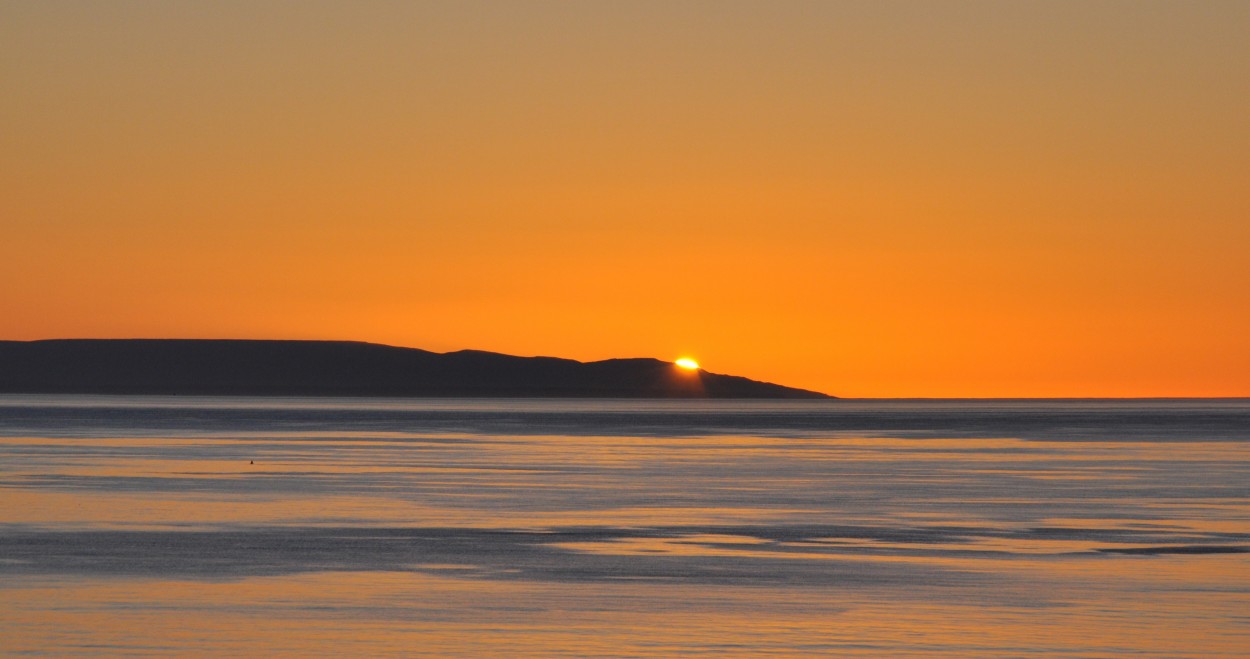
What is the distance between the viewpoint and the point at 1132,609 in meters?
19.8

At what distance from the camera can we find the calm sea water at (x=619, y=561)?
58.7 ft

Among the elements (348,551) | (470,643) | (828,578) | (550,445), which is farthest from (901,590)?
(550,445)

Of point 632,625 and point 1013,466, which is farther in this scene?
point 1013,466

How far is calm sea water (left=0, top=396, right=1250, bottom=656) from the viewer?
1789 centimetres

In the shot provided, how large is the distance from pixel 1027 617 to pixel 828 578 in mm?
3770

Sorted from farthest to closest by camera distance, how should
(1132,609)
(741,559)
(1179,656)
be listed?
(741,559), (1132,609), (1179,656)

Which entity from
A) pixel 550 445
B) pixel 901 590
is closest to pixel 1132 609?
pixel 901 590

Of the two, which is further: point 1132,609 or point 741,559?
point 741,559

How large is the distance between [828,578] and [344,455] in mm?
39144

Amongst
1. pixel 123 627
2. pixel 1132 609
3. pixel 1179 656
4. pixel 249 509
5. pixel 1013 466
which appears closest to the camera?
pixel 1179 656

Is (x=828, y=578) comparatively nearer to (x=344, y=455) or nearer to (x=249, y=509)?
(x=249, y=509)

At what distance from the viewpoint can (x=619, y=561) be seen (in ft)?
79.3

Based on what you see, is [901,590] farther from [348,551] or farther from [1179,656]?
[348,551]

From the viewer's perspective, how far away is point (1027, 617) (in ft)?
63.0
